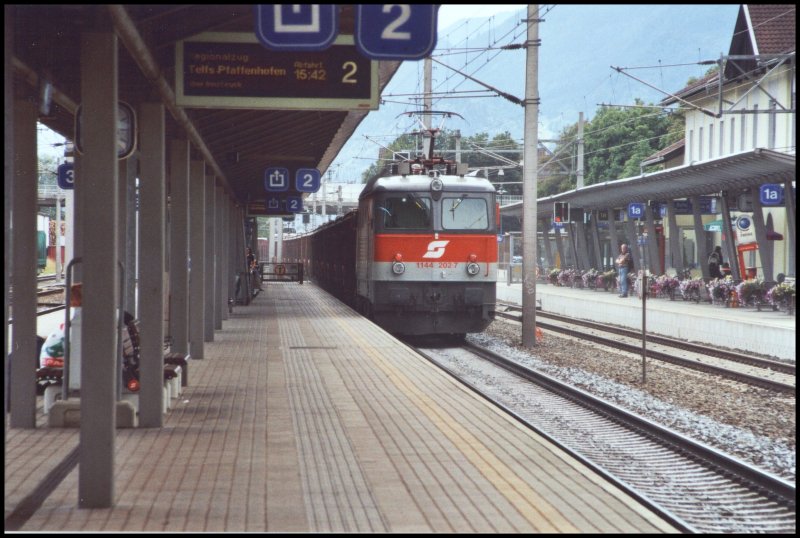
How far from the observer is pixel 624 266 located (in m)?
31.8

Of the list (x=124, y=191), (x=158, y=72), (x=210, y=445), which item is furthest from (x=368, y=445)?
(x=124, y=191)

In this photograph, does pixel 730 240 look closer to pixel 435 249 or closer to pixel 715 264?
pixel 715 264

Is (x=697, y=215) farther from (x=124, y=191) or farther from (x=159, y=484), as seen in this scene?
(x=159, y=484)

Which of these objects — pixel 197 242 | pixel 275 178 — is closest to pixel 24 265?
pixel 197 242

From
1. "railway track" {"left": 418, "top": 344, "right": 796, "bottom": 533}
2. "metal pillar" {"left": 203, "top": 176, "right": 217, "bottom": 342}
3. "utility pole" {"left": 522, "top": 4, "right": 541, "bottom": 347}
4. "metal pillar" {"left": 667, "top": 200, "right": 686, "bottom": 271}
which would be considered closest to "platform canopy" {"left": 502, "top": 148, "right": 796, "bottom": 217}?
"metal pillar" {"left": 667, "top": 200, "right": 686, "bottom": 271}

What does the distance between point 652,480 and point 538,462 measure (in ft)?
4.92

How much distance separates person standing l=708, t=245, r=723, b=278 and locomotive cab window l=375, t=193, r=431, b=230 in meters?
11.3

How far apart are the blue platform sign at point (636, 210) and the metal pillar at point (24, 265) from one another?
77.0 ft

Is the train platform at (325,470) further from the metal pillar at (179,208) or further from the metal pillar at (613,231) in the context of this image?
the metal pillar at (613,231)

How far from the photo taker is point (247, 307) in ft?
93.9

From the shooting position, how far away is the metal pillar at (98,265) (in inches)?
236

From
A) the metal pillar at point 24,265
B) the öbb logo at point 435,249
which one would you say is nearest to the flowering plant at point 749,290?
the öbb logo at point 435,249

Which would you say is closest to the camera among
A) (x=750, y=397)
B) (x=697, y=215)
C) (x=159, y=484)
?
(x=159, y=484)

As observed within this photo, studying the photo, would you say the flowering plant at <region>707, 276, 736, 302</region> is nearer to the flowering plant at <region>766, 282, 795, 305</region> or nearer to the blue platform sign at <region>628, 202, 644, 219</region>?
the flowering plant at <region>766, 282, 795, 305</region>
